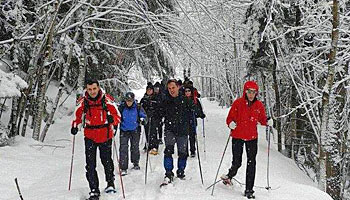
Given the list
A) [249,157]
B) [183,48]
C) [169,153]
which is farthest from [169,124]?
[183,48]

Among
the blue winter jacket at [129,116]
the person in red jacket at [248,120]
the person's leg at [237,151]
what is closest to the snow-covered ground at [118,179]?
the person's leg at [237,151]

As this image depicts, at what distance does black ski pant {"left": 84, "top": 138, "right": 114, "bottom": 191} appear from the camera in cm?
607

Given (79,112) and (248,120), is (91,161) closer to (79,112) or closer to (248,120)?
(79,112)

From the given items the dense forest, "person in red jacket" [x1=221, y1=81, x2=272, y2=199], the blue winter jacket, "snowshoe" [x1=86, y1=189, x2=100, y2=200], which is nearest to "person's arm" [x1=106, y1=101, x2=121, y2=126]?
"snowshoe" [x1=86, y1=189, x2=100, y2=200]

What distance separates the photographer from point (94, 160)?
20.3 feet

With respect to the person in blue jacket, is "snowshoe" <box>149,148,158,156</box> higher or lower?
lower

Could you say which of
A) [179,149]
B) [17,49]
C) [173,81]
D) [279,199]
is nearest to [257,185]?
[279,199]

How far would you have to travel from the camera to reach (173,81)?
22.1ft

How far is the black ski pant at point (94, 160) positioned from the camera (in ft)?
19.9

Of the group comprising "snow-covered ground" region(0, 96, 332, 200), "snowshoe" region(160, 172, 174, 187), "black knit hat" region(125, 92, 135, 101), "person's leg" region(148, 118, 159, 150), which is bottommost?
"snow-covered ground" region(0, 96, 332, 200)

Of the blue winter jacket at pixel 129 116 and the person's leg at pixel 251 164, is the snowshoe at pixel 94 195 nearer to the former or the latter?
the blue winter jacket at pixel 129 116

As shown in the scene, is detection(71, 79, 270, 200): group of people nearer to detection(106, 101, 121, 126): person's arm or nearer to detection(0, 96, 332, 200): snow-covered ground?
detection(106, 101, 121, 126): person's arm

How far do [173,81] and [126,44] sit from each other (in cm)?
998

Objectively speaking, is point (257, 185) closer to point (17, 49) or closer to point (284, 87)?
point (17, 49)
